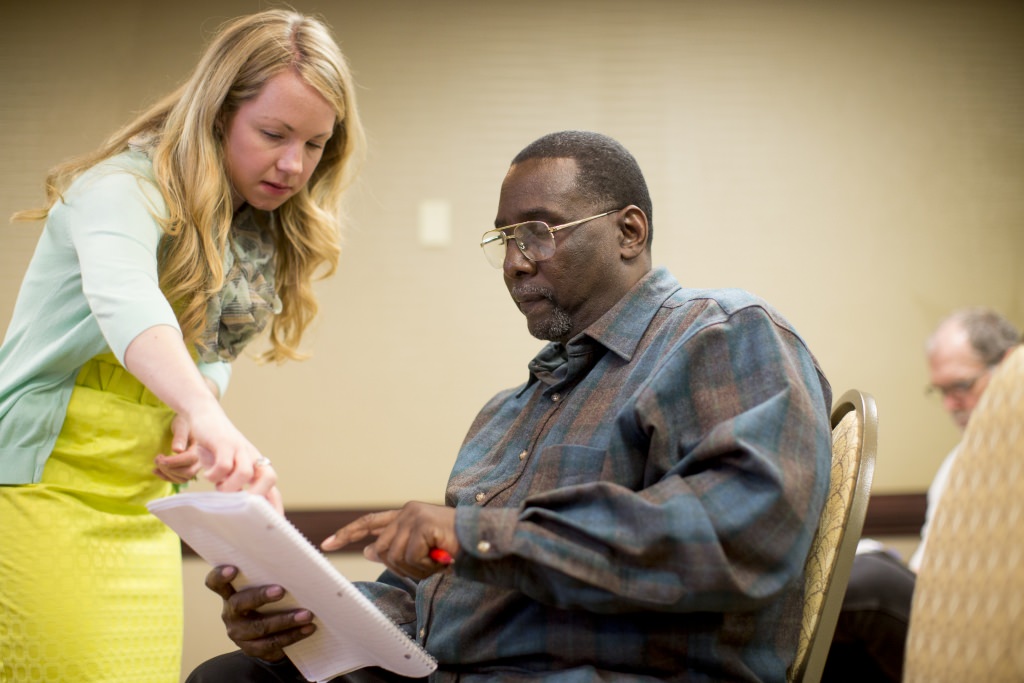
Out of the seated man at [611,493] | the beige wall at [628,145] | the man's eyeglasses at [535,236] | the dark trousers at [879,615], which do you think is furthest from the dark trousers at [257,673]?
the beige wall at [628,145]

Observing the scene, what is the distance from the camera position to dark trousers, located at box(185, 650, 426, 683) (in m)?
1.46

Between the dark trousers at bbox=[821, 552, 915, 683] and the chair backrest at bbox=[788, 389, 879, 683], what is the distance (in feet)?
4.71

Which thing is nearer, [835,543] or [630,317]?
[835,543]

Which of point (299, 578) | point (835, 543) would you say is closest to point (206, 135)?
point (299, 578)

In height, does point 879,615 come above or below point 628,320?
below

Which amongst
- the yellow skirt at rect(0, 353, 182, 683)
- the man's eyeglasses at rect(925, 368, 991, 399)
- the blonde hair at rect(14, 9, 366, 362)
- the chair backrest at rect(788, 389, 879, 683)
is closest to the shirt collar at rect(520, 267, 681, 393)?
the chair backrest at rect(788, 389, 879, 683)

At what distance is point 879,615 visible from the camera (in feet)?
8.57

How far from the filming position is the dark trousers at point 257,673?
1461mm

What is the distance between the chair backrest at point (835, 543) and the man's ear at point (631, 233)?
1.46 feet

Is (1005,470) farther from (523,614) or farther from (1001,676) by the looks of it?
(523,614)

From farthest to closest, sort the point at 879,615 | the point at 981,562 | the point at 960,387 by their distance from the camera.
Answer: the point at 960,387
the point at 879,615
the point at 981,562

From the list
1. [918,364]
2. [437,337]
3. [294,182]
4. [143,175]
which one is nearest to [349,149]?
[294,182]

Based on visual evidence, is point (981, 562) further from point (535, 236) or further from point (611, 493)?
point (535, 236)

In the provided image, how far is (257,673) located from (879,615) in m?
1.81
